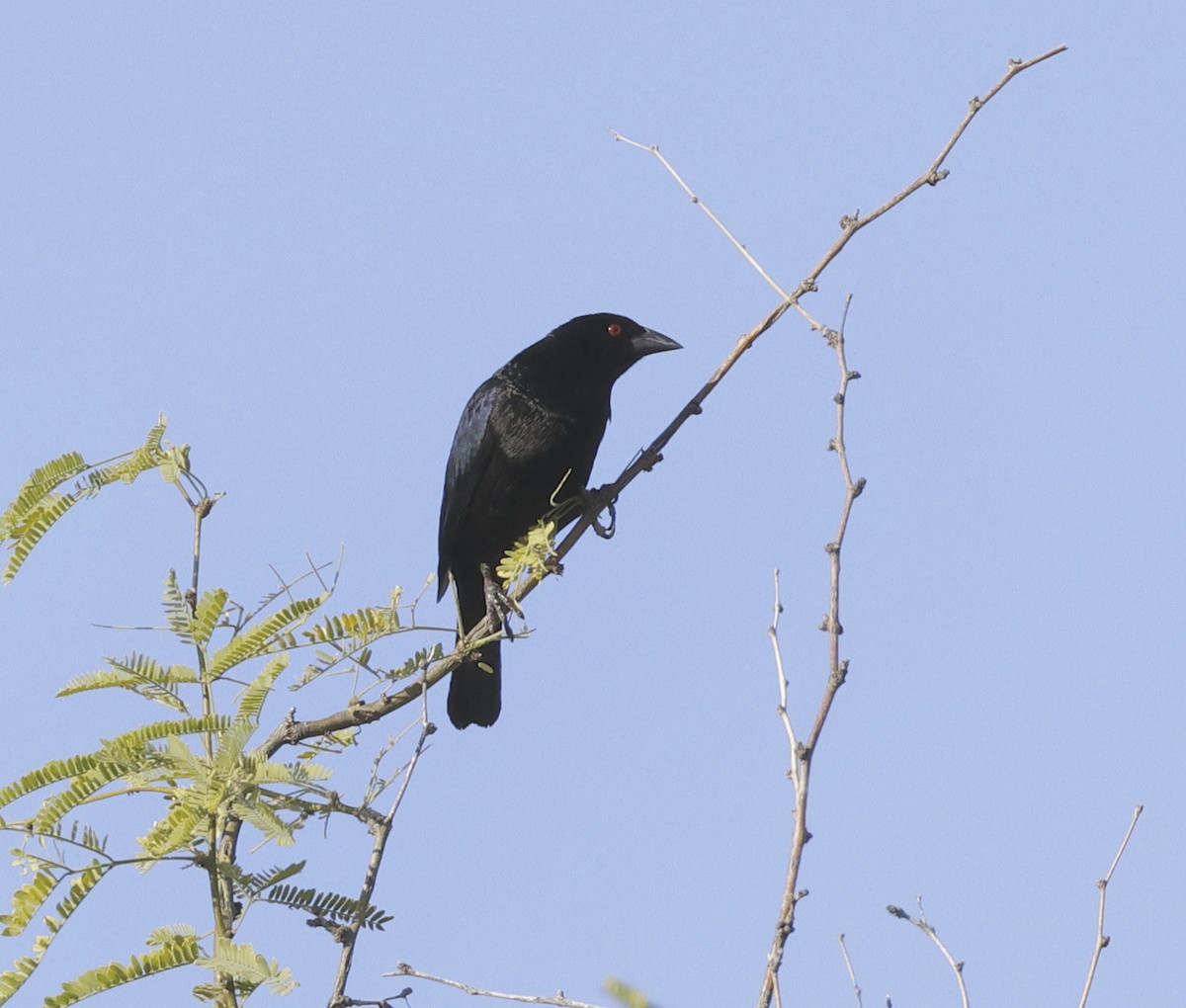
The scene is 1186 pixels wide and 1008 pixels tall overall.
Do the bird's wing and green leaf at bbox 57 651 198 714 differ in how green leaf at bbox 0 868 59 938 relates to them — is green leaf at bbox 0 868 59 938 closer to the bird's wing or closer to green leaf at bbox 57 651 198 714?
green leaf at bbox 57 651 198 714

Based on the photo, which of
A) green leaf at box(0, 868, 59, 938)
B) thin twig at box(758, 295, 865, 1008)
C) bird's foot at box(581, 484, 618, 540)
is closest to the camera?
thin twig at box(758, 295, 865, 1008)

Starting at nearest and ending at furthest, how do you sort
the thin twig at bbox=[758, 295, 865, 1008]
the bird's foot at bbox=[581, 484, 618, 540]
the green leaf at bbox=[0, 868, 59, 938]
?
the thin twig at bbox=[758, 295, 865, 1008], the green leaf at bbox=[0, 868, 59, 938], the bird's foot at bbox=[581, 484, 618, 540]

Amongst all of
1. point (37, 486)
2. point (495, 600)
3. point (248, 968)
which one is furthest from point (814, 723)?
point (495, 600)

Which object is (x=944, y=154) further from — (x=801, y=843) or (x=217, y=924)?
(x=217, y=924)

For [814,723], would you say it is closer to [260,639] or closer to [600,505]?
[260,639]

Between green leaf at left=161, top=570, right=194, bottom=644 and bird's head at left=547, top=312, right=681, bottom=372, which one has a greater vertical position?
bird's head at left=547, top=312, right=681, bottom=372

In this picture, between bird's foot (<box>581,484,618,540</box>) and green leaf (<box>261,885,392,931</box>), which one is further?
bird's foot (<box>581,484,618,540</box>)

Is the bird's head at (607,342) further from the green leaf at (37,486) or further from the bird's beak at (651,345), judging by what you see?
the green leaf at (37,486)

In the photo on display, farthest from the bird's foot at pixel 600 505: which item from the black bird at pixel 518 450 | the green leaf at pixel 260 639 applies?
the green leaf at pixel 260 639

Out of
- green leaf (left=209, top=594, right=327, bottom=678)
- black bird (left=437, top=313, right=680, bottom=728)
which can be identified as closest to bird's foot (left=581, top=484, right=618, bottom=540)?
black bird (left=437, top=313, right=680, bottom=728)

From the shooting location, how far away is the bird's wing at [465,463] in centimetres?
663

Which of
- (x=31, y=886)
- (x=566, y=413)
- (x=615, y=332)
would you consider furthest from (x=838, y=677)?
(x=615, y=332)

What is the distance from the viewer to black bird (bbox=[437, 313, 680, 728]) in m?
6.45

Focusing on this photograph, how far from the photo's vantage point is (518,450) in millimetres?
6445
